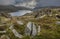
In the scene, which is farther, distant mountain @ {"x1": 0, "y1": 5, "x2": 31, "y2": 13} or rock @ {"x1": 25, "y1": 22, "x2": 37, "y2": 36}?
distant mountain @ {"x1": 0, "y1": 5, "x2": 31, "y2": 13}

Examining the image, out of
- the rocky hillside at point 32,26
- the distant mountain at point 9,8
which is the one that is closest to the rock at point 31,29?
the rocky hillside at point 32,26

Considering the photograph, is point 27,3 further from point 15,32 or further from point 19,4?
point 15,32

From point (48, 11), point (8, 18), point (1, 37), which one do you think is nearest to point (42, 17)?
point (48, 11)

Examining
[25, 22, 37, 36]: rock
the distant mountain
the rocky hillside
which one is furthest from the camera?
the distant mountain

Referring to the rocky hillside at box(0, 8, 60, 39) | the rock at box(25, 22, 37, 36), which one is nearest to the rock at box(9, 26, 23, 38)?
the rocky hillside at box(0, 8, 60, 39)

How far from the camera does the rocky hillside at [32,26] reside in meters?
9.04

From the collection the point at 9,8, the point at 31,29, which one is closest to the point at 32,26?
the point at 31,29

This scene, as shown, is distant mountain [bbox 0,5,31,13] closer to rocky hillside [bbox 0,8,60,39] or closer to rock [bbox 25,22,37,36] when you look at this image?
rocky hillside [bbox 0,8,60,39]

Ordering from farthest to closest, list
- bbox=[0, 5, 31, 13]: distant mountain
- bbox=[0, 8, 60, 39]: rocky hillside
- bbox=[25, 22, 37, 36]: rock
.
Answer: bbox=[0, 5, 31, 13]: distant mountain, bbox=[25, 22, 37, 36]: rock, bbox=[0, 8, 60, 39]: rocky hillside

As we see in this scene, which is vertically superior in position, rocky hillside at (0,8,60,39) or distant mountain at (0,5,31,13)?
distant mountain at (0,5,31,13)

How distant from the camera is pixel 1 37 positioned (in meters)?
8.95

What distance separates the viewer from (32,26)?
30.8ft

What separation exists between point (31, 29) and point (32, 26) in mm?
171

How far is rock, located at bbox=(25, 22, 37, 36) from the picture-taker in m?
9.16
